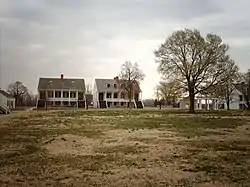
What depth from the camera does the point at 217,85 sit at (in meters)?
47.3

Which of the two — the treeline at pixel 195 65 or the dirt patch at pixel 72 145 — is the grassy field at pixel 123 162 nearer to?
the dirt patch at pixel 72 145

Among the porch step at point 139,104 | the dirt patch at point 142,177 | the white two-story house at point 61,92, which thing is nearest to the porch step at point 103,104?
the white two-story house at point 61,92

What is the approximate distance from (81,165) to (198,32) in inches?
1651

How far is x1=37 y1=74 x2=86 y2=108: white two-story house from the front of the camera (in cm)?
8338

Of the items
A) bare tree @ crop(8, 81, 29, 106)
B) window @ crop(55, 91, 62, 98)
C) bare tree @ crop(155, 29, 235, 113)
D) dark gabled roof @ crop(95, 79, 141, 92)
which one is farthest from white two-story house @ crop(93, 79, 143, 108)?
bare tree @ crop(155, 29, 235, 113)

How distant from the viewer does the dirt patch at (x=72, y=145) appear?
13258 millimetres

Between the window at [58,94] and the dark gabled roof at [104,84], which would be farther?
the dark gabled roof at [104,84]

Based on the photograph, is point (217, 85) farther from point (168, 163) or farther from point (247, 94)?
point (168, 163)

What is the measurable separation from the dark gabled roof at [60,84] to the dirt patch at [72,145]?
68.2m

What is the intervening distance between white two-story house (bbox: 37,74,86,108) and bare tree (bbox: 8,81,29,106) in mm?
14871

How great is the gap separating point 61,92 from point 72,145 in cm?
7095

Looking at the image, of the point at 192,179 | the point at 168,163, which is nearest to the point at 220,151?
the point at 168,163

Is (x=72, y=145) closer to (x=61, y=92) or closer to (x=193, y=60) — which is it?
(x=193, y=60)

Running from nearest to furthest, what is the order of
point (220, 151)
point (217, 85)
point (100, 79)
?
point (220, 151), point (217, 85), point (100, 79)
